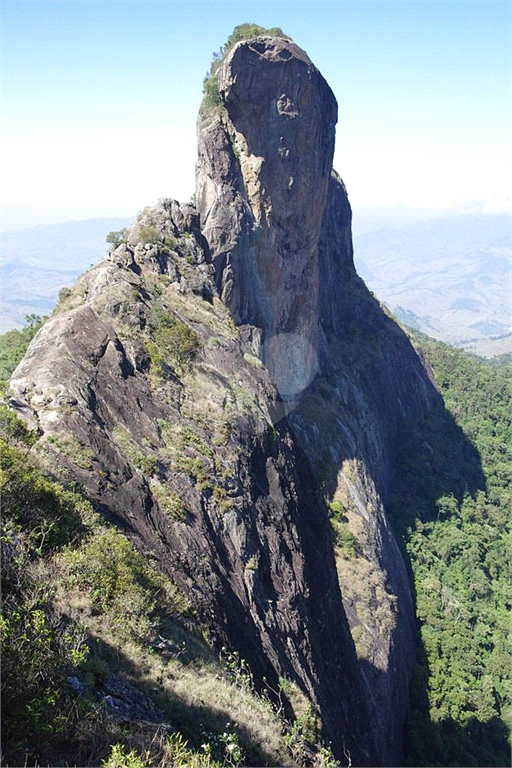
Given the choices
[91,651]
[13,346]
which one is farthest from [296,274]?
[91,651]

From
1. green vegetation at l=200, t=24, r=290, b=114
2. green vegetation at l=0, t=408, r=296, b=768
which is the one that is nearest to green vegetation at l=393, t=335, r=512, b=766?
green vegetation at l=0, t=408, r=296, b=768

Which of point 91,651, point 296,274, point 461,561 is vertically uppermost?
point 296,274

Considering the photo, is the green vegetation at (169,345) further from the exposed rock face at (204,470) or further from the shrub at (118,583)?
the shrub at (118,583)

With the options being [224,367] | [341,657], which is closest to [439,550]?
[341,657]

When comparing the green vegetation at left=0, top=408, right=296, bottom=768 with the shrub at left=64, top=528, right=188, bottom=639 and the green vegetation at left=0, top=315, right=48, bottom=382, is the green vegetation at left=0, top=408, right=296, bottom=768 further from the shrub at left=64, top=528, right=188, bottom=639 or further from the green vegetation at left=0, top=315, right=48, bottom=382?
the green vegetation at left=0, top=315, right=48, bottom=382

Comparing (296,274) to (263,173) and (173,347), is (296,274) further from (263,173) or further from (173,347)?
(173,347)

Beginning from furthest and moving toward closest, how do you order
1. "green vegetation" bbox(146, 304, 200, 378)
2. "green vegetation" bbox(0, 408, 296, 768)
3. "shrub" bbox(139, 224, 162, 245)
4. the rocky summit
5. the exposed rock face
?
"shrub" bbox(139, 224, 162, 245)
"green vegetation" bbox(146, 304, 200, 378)
the rocky summit
the exposed rock face
"green vegetation" bbox(0, 408, 296, 768)

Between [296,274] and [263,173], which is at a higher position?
[263,173]
